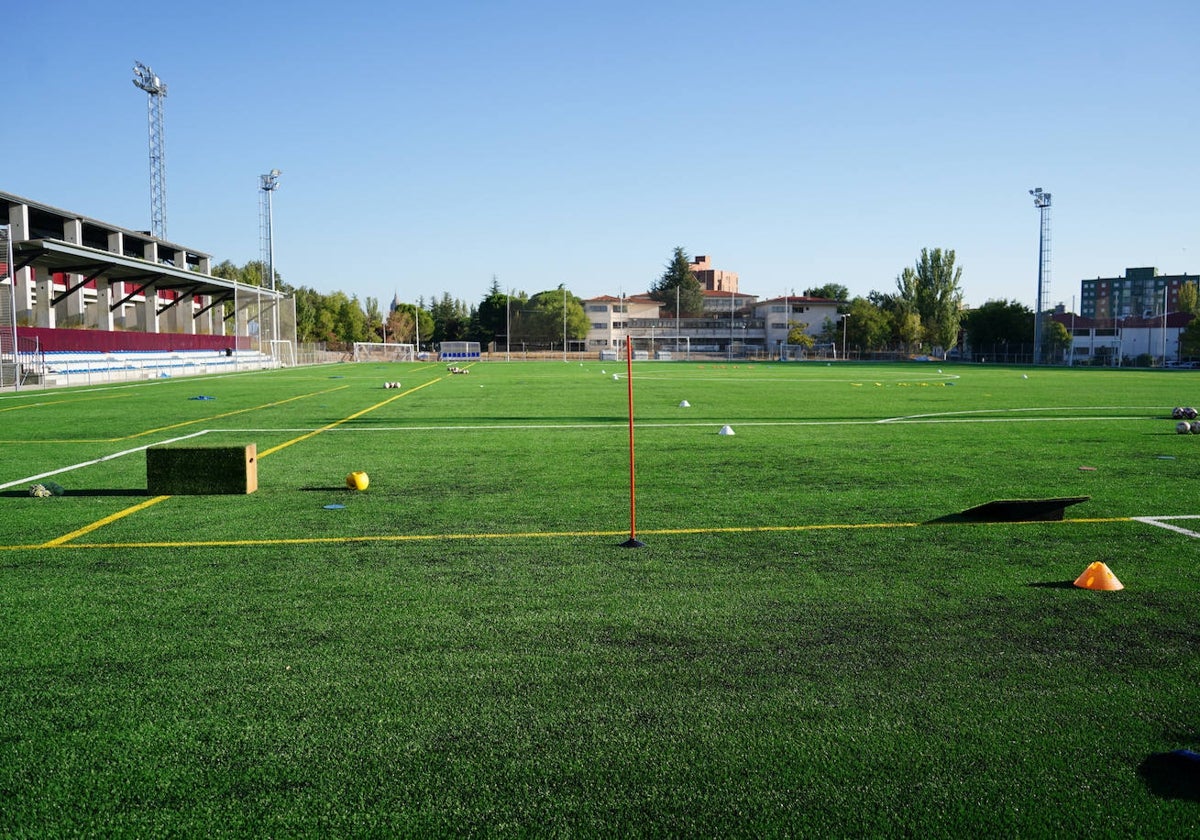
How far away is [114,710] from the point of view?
3.62 m

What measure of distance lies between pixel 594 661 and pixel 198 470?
6.23m

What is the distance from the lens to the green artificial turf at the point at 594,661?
9.66 ft

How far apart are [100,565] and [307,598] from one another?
1872 mm

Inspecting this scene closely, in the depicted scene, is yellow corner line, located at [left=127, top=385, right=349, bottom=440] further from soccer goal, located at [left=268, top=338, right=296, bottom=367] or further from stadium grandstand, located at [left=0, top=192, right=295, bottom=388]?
soccer goal, located at [left=268, top=338, right=296, bottom=367]

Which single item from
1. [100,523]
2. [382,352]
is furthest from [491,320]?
[100,523]

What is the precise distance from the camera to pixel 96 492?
9164 mm

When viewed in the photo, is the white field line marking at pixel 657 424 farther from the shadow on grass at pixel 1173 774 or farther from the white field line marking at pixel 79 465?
the shadow on grass at pixel 1173 774

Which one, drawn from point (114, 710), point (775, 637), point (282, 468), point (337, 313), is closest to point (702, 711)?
point (775, 637)

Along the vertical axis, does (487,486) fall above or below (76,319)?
below

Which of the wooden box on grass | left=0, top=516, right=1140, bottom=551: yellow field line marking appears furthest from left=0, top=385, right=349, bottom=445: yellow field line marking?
left=0, top=516, right=1140, bottom=551: yellow field line marking

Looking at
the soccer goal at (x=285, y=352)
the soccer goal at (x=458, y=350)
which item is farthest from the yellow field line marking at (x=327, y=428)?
the soccer goal at (x=458, y=350)

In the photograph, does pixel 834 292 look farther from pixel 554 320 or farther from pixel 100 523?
pixel 100 523

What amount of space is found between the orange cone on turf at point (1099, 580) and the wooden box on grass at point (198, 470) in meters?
7.37

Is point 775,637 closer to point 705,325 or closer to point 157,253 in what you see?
point 157,253
